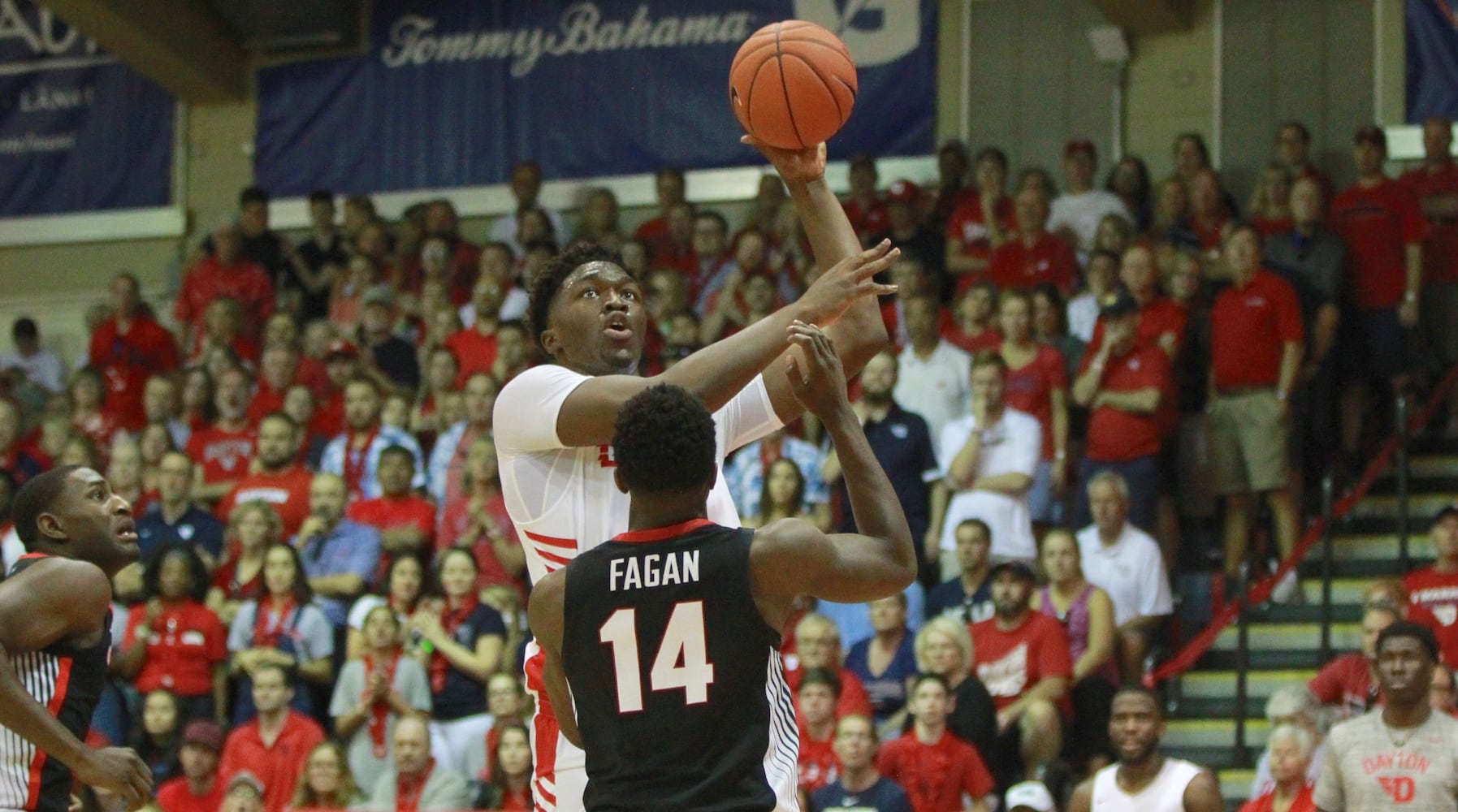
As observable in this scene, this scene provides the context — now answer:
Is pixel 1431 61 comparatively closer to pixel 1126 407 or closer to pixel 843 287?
pixel 1126 407

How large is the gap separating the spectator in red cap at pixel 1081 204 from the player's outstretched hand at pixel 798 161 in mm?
8245

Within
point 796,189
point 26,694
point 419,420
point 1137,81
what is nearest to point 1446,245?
point 1137,81

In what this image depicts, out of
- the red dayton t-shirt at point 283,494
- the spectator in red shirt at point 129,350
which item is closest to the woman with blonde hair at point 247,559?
the red dayton t-shirt at point 283,494

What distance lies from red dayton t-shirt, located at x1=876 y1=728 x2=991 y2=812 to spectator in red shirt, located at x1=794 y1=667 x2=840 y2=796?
348mm

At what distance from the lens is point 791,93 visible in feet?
16.1

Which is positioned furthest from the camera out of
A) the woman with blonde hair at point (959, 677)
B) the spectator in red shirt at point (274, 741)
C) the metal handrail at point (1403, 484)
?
the metal handrail at point (1403, 484)

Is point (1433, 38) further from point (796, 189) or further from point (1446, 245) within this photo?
point (796, 189)

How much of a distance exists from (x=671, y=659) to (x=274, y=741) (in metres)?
6.75

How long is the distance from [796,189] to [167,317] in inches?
498

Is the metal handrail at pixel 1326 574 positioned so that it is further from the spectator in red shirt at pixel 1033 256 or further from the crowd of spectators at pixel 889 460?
the spectator in red shirt at pixel 1033 256

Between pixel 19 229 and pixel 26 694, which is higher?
pixel 19 229

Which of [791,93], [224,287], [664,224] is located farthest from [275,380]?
[791,93]

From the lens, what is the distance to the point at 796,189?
5027 millimetres

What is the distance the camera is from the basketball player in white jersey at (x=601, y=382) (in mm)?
4527
